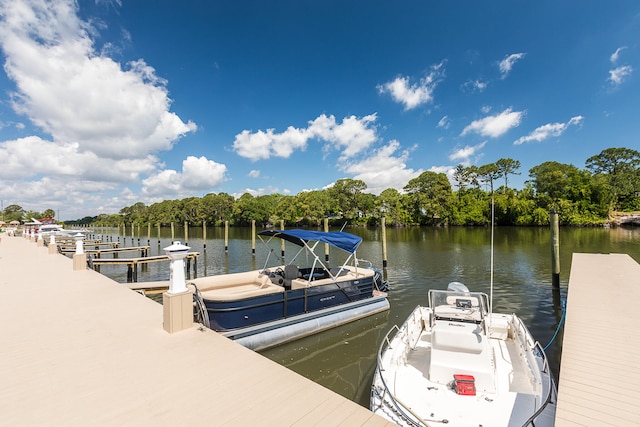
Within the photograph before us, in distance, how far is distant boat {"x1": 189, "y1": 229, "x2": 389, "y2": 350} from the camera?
323 inches

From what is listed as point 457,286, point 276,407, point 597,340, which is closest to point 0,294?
point 276,407

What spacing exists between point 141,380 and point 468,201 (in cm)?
7471

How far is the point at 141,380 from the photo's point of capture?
11.7 feet

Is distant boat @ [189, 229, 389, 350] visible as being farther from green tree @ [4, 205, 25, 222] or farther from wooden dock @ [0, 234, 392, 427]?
green tree @ [4, 205, 25, 222]

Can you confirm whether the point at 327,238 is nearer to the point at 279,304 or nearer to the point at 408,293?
the point at 279,304

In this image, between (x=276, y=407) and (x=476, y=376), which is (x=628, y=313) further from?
(x=276, y=407)

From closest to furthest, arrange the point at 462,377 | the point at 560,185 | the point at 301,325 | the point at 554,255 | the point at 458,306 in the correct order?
the point at 462,377, the point at 458,306, the point at 301,325, the point at 554,255, the point at 560,185

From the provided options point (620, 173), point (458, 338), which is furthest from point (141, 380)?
point (620, 173)

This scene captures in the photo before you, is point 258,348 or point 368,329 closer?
point 258,348

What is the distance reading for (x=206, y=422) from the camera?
274cm

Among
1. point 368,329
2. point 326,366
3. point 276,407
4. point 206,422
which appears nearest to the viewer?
point 206,422

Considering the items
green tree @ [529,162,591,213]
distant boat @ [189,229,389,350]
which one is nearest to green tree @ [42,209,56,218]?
distant boat @ [189,229,389,350]

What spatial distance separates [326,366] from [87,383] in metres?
5.84

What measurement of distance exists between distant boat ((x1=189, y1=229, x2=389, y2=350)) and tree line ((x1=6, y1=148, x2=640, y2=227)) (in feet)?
178
